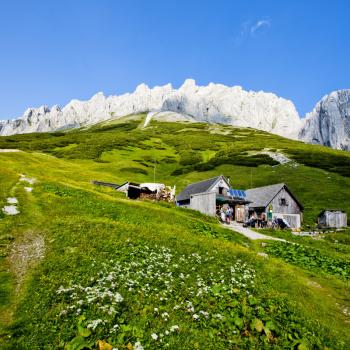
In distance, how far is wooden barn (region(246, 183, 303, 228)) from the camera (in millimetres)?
79000

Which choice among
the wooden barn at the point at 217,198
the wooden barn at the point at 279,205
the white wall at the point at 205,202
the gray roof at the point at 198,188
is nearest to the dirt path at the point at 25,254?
the white wall at the point at 205,202

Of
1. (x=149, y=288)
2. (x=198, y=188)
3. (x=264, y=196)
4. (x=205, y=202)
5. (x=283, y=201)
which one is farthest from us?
(x=264, y=196)

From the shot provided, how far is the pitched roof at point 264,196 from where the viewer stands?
79.2 metres

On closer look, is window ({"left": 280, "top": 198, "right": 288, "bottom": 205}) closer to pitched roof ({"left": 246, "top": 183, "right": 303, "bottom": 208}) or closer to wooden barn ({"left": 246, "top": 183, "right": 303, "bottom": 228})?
wooden barn ({"left": 246, "top": 183, "right": 303, "bottom": 228})

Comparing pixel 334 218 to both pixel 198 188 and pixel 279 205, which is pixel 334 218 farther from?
pixel 198 188

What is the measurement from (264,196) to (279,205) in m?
3.98

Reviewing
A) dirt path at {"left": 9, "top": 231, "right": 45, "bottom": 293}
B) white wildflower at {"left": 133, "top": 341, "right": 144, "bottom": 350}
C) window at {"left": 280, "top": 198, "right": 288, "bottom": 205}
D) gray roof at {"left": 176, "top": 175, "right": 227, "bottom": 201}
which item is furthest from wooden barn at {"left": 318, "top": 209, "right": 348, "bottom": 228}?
white wildflower at {"left": 133, "top": 341, "right": 144, "bottom": 350}

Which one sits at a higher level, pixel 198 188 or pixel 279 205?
pixel 198 188

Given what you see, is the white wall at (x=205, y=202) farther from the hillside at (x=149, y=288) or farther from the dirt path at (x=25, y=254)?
the dirt path at (x=25, y=254)

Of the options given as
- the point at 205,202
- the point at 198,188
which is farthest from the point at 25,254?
the point at 198,188

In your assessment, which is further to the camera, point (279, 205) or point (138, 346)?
point (279, 205)

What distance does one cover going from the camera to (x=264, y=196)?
81812 mm

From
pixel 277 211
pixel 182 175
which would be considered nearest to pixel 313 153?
pixel 182 175

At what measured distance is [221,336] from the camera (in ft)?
45.2
